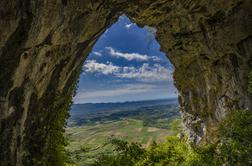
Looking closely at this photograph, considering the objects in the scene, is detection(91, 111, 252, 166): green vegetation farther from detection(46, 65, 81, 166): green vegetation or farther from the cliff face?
detection(46, 65, 81, 166): green vegetation

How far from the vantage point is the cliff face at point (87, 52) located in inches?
1024

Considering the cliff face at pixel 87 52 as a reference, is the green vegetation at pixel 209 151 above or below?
below

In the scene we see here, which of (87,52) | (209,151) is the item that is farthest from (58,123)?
(209,151)

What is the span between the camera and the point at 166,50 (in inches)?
1928

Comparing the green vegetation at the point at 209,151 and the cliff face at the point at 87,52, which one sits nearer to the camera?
the cliff face at the point at 87,52

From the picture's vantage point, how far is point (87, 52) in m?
34.8

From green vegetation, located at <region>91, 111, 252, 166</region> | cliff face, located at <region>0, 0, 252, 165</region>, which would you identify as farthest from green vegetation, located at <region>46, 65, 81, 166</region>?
green vegetation, located at <region>91, 111, 252, 166</region>

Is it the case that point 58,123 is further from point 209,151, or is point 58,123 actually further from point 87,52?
point 209,151

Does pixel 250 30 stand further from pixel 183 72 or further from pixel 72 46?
pixel 72 46

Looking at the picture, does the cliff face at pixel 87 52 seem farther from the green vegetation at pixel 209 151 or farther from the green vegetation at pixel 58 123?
the green vegetation at pixel 209 151

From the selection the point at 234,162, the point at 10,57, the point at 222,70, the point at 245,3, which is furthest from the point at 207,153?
the point at 10,57

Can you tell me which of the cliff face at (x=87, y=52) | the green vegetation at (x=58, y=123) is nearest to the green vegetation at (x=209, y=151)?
the cliff face at (x=87, y=52)

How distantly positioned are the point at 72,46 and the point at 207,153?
47.3ft

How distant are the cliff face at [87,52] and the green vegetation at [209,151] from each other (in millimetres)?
3913
